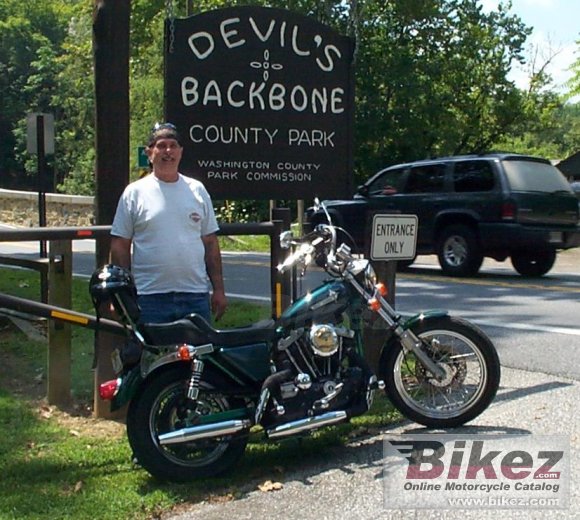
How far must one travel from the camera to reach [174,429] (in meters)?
4.97

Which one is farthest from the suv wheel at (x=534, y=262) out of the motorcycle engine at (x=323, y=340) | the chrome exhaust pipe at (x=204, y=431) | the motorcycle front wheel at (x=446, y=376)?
the chrome exhaust pipe at (x=204, y=431)

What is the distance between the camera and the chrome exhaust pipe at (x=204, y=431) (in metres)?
4.90

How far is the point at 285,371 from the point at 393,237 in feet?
5.28

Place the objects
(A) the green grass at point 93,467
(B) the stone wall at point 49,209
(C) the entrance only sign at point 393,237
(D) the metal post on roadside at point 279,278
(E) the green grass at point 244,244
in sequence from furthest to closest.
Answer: (B) the stone wall at point 49,209 → (E) the green grass at point 244,244 → (D) the metal post on roadside at point 279,278 → (C) the entrance only sign at point 393,237 → (A) the green grass at point 93,467

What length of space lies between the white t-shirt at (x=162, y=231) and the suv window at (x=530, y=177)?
10.4 metres

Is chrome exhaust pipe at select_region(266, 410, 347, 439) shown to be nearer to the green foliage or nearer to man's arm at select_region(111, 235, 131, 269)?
man's arm at select_region(111, 235, 131, 269)

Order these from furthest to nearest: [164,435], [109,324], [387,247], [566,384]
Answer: [566,384]
[387,247]
[109,324]
[164,435]

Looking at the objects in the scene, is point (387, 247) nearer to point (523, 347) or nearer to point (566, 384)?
point (566, 384)

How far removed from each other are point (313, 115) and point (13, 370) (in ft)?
10.3

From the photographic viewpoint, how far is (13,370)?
7.56m

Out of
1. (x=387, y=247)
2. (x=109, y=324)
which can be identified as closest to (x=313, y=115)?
(x=387, y=247)

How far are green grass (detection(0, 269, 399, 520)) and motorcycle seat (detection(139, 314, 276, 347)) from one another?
2.34ft

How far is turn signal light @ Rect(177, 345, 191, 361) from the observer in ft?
16.2

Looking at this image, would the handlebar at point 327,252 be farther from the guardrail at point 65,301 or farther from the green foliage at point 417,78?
the green foliage at point 417,78
